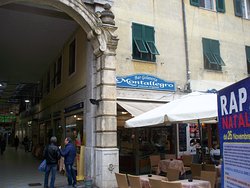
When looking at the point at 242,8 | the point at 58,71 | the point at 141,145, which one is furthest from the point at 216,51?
the point at 58,71

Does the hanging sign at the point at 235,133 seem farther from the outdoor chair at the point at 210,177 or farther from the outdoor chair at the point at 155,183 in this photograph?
the outdoor chair at the point at 210,177

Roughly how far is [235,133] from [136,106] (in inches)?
314

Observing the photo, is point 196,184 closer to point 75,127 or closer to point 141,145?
point 141,145

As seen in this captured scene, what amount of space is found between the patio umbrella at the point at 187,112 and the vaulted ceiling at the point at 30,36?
6603mm

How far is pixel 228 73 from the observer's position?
45.6 ft

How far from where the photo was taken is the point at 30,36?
14742mm

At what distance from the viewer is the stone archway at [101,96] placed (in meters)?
9.65

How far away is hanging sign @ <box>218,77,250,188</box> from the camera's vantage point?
2777mm

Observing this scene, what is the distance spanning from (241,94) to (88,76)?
28.5 ft

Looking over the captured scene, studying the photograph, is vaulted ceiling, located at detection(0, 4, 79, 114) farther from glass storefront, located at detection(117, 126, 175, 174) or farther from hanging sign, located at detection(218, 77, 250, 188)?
hanging sign, located at detection(218, 77, 250, 188)

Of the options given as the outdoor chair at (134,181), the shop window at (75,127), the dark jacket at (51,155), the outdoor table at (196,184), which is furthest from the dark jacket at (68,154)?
the outdoor table at (196,184)

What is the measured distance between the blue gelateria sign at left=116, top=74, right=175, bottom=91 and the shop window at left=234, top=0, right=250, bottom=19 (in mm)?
5920

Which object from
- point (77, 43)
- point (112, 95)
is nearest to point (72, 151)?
point (112, 95)

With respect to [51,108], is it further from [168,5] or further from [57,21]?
[168,5]
